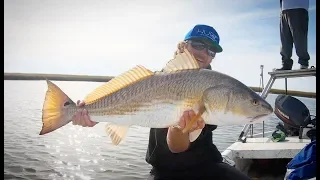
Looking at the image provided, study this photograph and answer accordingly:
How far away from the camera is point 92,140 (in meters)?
7.13

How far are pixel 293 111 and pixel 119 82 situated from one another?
2529mm

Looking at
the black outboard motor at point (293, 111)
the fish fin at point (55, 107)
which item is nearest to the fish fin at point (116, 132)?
the fish fin at point (55, 107)

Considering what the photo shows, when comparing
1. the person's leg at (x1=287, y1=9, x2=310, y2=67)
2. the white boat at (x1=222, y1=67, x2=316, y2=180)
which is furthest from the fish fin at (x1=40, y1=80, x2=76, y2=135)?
the person's leg at (x1=287, y1=9, x2=310, y2=67)

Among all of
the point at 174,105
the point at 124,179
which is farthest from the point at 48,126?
the point at 124,179

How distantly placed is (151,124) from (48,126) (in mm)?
555

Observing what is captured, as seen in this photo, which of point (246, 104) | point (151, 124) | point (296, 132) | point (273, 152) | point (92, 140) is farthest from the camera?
point (92, 140)

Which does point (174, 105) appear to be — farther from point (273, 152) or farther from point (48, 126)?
point (273, 152)

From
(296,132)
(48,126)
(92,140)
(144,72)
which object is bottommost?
(92,140)

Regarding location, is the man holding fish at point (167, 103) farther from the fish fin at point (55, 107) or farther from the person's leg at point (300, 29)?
the person's leg at point (300, 29)

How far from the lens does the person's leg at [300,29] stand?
9.98 ft

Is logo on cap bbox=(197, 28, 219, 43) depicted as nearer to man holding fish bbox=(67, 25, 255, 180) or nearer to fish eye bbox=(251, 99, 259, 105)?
man holding fish bbox=(67, 25, 255, 180)

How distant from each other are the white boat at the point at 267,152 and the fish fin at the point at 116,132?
1696 millimetres

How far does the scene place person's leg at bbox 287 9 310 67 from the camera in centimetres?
304

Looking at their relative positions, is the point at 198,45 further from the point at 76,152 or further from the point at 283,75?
the point at 76,152
